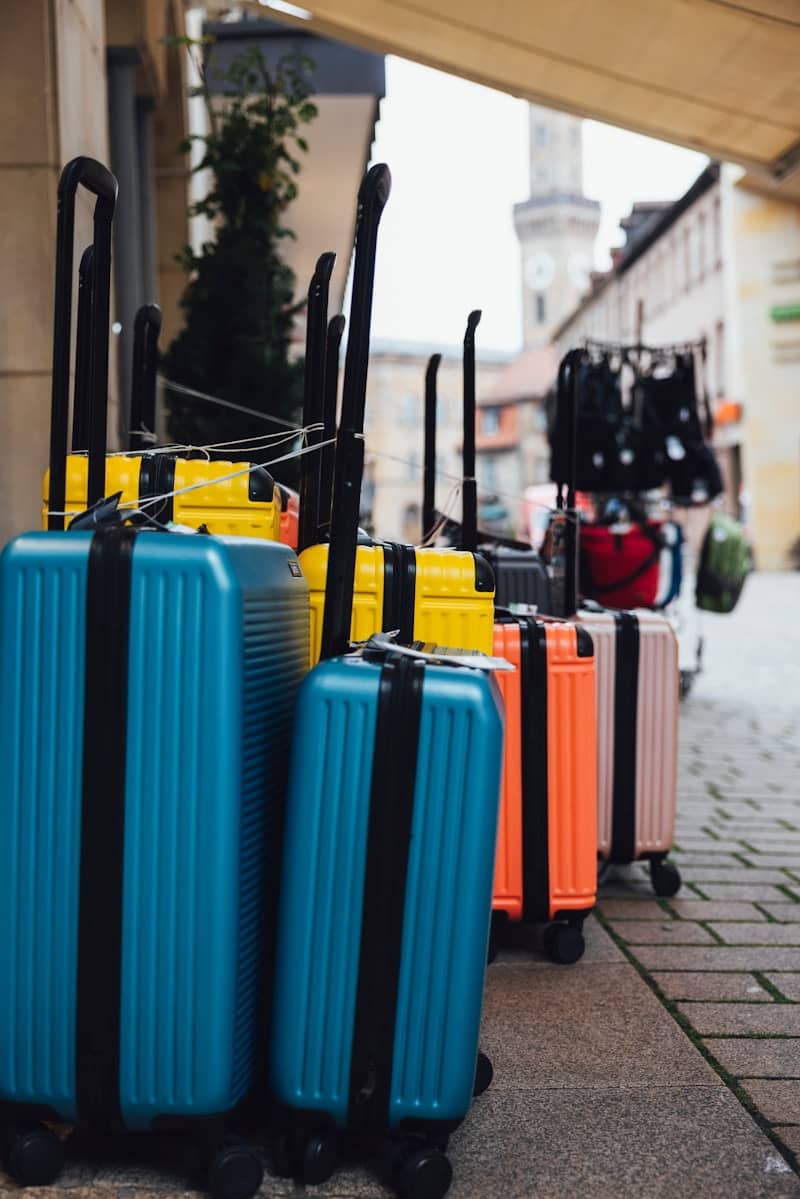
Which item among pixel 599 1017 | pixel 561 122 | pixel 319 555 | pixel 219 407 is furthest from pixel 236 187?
pixel 561 122

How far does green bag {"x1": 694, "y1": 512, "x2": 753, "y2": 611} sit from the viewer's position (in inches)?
388

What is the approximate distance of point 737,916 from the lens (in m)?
3.91

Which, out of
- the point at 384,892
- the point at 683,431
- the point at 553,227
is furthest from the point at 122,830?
the point at 553,227

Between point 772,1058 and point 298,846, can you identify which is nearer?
point 298,846

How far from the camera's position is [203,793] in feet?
6.77

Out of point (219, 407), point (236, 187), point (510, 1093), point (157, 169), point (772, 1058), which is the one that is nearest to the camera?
point (510, 1093)

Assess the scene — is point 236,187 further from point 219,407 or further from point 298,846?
point 298,846

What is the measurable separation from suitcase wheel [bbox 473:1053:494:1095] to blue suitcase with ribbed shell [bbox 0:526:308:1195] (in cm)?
57

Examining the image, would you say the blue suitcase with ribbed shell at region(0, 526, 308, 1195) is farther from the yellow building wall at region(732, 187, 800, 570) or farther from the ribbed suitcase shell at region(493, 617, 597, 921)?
the yellow building wall at region(732, 187, 800, 570)

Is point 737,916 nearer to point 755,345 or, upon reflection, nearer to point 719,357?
point 755,345

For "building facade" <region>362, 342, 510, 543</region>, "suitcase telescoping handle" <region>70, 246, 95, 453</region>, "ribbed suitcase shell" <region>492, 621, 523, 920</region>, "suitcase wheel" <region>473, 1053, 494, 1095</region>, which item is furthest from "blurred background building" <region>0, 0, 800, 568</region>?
"building facade" <region>362, 342, 510, 543</region>

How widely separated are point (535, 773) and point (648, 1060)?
2.73ft

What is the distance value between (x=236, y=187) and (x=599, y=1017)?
5.28 m

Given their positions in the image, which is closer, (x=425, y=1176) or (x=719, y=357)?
(x=425, y=1176)
